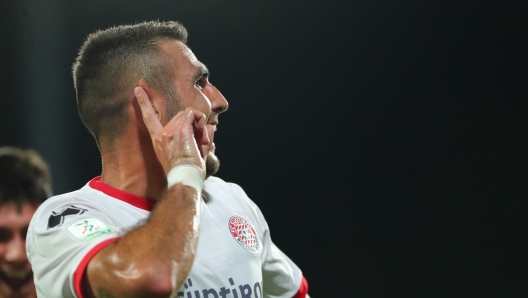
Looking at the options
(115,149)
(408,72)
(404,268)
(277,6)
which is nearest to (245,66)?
(277,6)

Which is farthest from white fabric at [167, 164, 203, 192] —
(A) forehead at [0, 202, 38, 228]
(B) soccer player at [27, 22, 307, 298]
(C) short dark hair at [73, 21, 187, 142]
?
(A) forehead at [0, 202, 38, 228]

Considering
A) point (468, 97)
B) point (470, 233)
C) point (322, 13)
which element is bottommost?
point (470, 233)

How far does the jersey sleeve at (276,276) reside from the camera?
1.43 metres

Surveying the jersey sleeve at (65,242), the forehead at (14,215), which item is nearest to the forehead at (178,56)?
the jersey sleeve at (65,242)

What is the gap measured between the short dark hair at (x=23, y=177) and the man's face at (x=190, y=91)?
991 mm

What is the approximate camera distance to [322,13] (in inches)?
110

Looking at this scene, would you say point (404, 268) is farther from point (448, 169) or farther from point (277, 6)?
point (277, 6)

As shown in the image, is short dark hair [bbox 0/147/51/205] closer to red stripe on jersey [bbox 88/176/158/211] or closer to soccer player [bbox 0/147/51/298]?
soccer player [bbox 0/147/51/298]

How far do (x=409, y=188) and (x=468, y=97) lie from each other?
1.85 ft

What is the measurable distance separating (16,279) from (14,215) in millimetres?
227

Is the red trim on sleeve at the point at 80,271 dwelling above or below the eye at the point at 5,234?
above

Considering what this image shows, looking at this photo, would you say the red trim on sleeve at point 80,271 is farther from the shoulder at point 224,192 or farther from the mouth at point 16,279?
the mouth at point 16,279

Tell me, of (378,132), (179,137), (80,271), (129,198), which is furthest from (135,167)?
(378,132)

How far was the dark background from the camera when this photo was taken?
2.64 meters
